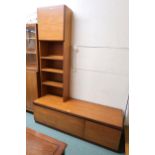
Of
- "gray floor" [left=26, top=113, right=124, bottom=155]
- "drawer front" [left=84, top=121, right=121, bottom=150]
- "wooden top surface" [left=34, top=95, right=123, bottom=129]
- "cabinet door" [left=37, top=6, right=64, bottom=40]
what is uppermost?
"cabinet door" [left=37, top=6, right=64, bottom=40]

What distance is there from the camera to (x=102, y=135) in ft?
6.62

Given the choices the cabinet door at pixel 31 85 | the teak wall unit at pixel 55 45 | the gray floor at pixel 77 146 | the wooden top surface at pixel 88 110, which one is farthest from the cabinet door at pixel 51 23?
the gray floor at pixel 77 146

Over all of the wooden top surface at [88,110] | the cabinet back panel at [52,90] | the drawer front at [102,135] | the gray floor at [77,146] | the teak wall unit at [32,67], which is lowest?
the gray floor at [77,146]

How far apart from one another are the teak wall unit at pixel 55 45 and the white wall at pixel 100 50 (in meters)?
0.19

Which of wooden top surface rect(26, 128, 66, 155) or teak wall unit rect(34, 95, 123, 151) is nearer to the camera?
wooden top surface rect(26, 128, 66, 155)

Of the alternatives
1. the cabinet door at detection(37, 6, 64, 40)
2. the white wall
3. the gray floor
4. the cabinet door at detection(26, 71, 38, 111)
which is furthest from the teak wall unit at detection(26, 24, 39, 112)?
the gray floor

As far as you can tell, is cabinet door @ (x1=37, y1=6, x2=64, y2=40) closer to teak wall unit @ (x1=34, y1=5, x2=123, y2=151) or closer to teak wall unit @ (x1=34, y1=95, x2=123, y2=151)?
teak wall unit @ (x1=34, y1=5, x2=123, y2=151)

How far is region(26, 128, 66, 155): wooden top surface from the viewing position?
1.11 meters

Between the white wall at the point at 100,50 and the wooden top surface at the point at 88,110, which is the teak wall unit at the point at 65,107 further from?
the white wall at the point at 100,50

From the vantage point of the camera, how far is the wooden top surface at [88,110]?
2.01 metres

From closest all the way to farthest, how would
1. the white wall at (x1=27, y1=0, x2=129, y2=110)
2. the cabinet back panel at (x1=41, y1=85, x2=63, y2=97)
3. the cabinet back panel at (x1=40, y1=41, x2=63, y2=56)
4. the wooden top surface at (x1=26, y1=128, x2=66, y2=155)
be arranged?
1. the wooden top surface at (x1=26, y1=128, x2=66, y2=155)
2. the white wall at (x1=27, y1=0, x2=129, y2=110)
3. the cabinet back panel at (x1=40, y1=41, x2=63, y2=56)
4. the cabinet back panel at (x1=41, y1=85, x2=63, y2=97)

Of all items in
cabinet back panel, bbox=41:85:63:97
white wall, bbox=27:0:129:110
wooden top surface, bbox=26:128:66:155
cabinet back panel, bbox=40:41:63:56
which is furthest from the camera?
cabinet back panel, bbox=41:85:63:97
